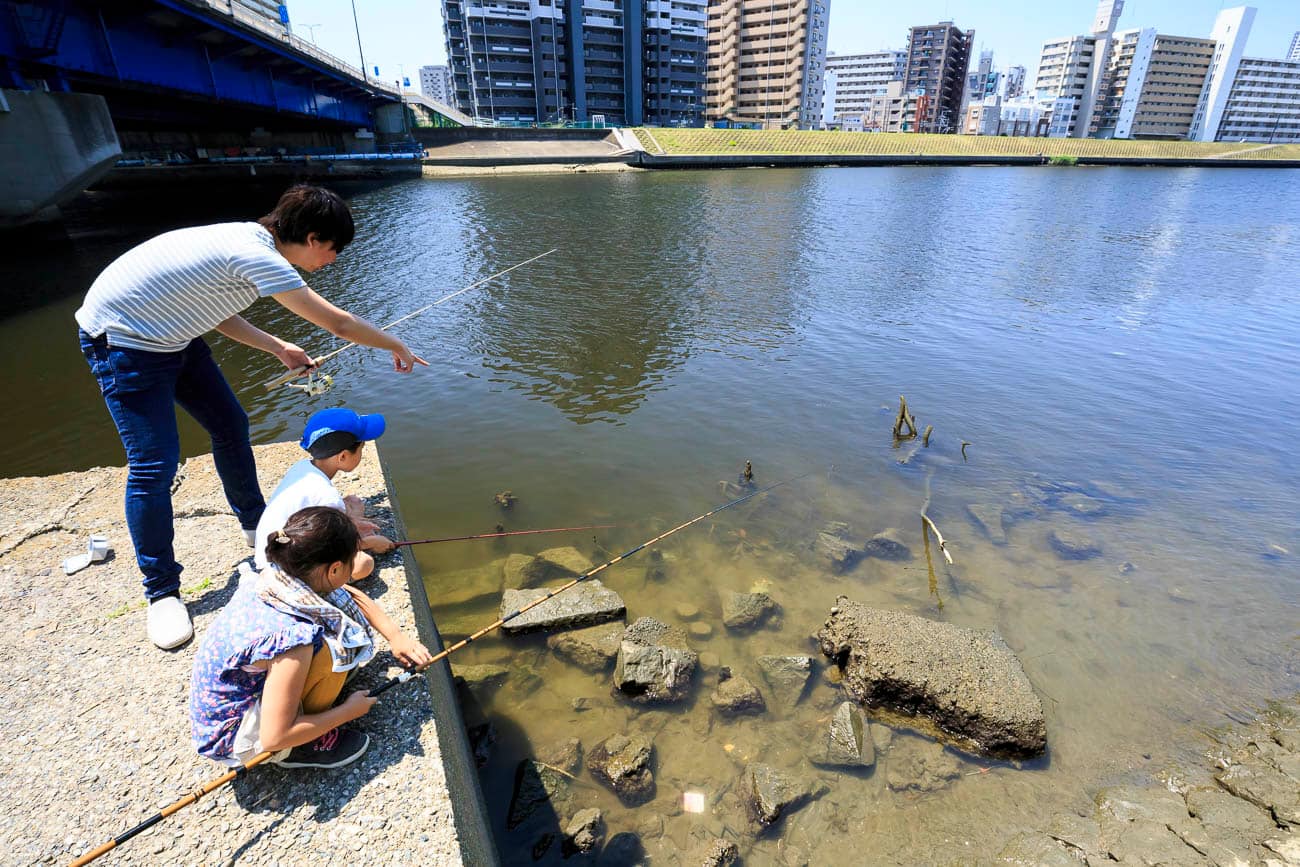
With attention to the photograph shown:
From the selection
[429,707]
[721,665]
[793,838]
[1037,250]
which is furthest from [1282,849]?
[1037,250]

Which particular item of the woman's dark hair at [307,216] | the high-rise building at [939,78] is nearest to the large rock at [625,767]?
the woman's dark hair at [307,216]

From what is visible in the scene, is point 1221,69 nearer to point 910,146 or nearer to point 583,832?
point 910,146

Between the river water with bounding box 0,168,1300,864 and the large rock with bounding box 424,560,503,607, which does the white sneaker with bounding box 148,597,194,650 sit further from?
the large rock with bounding box 424,560,503,607

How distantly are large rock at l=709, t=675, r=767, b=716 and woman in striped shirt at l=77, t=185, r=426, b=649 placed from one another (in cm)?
349

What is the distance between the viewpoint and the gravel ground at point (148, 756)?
2.48 meters

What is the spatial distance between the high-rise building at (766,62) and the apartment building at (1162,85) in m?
65.3

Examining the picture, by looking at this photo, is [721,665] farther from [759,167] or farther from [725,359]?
[759,167]

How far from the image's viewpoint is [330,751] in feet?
9.34

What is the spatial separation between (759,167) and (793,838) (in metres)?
73.8

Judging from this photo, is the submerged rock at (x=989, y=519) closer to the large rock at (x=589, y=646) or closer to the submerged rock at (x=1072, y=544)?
the submerged rock at (x=1072, y=544)

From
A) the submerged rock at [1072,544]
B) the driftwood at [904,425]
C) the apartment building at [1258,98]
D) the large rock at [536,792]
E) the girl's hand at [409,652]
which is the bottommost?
the large rock at [536,792]

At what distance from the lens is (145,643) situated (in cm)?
350

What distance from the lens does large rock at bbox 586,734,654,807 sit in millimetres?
4047

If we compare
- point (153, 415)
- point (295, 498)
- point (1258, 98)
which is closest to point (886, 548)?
point (295, 498)
